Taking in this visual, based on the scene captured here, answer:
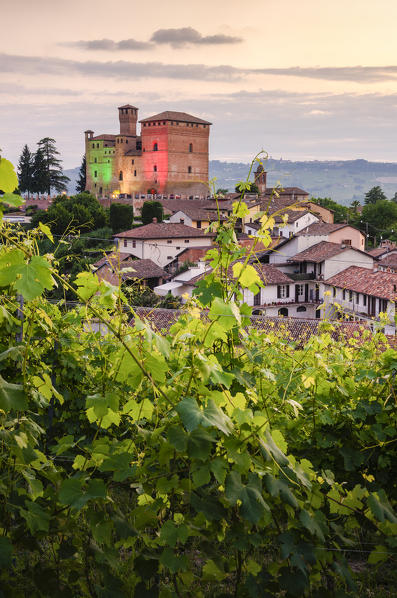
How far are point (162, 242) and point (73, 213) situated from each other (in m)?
12.5

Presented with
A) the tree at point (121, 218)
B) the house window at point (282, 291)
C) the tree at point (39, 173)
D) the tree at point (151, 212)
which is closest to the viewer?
the house window at point (282, 291)

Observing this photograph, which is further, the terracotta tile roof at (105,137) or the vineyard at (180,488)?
the terracotta tile roof at (105,137)

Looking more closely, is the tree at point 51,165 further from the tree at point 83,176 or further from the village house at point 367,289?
the village house at point 367,289

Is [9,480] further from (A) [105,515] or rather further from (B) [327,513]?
(B) [327,513]

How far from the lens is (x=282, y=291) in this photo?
3569 centimetres

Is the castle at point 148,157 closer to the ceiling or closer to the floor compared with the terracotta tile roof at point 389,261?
closer to the ceiling

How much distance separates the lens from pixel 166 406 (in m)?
2.23

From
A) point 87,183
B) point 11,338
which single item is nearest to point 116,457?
point 11,338

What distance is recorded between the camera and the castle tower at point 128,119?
293 ft

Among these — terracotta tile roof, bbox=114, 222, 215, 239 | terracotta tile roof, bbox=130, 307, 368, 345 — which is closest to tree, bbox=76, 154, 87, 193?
terracotta tile roof, bbox=114, 222, 215, 239

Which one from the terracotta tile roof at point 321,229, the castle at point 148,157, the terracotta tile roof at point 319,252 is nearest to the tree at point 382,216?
the terracotta tile roof at point 321,229

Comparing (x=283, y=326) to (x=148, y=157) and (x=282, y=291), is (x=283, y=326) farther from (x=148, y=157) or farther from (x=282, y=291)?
(x=148, y=157)

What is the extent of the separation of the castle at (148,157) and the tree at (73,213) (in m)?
27.3

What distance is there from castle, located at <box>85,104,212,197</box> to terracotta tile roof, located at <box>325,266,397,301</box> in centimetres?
5633
